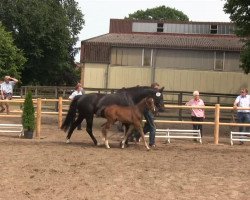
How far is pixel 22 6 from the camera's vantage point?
48469 mm

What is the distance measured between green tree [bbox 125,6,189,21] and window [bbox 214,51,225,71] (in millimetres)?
33119

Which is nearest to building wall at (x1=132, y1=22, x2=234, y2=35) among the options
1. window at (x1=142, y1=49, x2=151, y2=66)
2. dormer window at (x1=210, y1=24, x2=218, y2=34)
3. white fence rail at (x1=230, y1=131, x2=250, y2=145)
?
dormer window at (x1=210, y1=24, x2=218, y2=34)

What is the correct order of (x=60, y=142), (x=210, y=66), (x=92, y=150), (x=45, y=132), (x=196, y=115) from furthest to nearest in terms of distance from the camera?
(x=210, y=66)
(x=45, y=132)
(x=196, y=115)
(x=60, y=142)
(x=92, y=150)

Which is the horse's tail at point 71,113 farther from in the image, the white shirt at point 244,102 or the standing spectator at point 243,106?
the white shirt at point 244,102

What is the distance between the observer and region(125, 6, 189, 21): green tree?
7062 cm

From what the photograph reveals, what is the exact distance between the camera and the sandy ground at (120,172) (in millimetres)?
7461

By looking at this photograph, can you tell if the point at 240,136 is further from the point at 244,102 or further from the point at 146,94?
the point at 146,94

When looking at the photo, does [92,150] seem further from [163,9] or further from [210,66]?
[163,9]

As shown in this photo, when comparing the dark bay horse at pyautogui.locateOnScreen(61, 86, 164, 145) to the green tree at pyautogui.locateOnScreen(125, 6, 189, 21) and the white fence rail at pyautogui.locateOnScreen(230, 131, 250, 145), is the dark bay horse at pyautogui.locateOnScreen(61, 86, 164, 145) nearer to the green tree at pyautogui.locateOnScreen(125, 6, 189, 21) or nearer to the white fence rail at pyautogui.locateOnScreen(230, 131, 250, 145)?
the white fence rail at pyautogui.locateOnScreen(230, 131, 250, 145)

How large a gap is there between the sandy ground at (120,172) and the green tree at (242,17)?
8.27 m

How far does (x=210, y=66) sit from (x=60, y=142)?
27.1m

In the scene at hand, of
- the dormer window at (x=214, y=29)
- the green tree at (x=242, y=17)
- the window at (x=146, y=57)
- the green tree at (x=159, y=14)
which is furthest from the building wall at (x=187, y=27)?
the green tree at (x=242, y=17)

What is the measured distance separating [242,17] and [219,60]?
60.4 feet

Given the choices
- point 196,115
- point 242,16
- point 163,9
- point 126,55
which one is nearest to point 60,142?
point 196,115
